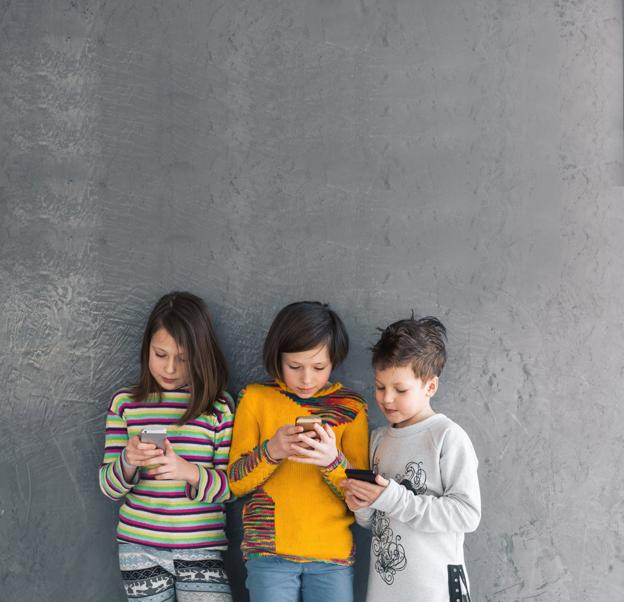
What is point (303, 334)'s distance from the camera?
2.00 metres

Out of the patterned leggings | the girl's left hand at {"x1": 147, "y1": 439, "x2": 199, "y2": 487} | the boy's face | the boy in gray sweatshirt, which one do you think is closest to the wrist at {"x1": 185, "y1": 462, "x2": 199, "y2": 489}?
the girl's left hand at {"x1": 147, "y1": 439, "x2": 199, "y2": 487}

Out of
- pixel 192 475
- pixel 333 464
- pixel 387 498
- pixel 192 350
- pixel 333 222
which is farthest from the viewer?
pixel 333 222

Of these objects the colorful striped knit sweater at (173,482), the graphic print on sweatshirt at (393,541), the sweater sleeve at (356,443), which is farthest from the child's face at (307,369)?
the graphic print on sweatshirt at (393,541)

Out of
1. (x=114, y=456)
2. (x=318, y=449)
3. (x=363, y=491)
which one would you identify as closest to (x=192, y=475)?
(x=114, y=456)

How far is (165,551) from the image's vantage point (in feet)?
6.75

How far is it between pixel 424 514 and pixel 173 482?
777 mm

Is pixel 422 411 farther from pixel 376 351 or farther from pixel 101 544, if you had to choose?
pixel 101 544

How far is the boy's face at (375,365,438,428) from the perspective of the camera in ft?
6.29

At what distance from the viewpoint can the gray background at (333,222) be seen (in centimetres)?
222

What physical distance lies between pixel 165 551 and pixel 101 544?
37 centimetres

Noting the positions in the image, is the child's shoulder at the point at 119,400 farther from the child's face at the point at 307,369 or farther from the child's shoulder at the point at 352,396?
the child's shoulder at the point at 352,396

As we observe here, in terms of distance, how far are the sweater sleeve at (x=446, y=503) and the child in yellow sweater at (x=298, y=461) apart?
0.19 metres

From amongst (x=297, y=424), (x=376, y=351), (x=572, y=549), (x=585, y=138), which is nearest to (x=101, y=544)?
Result: (x=297, y=424)

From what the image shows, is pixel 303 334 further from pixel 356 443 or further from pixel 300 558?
pixel 300 558
